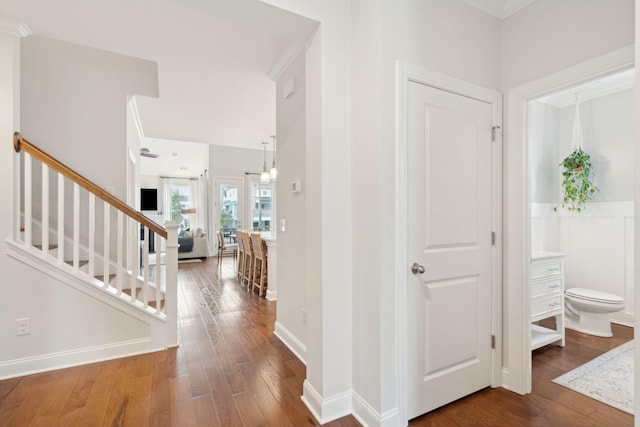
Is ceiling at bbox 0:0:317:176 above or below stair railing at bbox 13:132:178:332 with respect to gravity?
above

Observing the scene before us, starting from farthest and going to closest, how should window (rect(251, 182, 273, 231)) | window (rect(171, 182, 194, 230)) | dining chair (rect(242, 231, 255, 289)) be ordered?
window (rect(171, 182, 194, 230)) → window (rect(251, 182, 273, 231)) → dining chair (rect(242, 231, 255, 289))

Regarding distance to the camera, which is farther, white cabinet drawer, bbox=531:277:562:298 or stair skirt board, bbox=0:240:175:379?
white cabinet drawer, bbox=531:277:562:298

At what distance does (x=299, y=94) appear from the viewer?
254 cm

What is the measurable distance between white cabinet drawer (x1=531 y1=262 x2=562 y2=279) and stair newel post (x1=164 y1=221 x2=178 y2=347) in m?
3.17

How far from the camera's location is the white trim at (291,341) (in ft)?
8.24

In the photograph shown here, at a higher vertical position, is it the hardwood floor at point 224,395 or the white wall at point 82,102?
the white wall at point 82,102

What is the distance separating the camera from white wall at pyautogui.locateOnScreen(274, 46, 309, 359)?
8.25 ft

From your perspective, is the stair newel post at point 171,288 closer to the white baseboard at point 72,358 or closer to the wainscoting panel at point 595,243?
the white baseboard at point 72,358

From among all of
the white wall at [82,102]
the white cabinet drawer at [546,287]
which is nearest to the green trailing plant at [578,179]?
the white cabinet drawer at [546,287]

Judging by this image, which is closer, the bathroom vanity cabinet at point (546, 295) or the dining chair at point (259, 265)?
the bathroom vanity cabinet at point (546, 295)

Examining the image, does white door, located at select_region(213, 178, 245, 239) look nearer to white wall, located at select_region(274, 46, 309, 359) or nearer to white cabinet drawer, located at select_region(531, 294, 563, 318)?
white wall, located at select_region(274, 46, 309, 359)

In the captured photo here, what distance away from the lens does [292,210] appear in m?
2.69

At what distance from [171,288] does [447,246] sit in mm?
2393

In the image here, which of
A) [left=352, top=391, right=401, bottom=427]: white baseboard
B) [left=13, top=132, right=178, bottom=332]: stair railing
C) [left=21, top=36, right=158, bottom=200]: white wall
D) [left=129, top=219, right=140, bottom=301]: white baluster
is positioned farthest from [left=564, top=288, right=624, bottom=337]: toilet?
[left=21, top=36, right=158, bottom=200]: white wall
